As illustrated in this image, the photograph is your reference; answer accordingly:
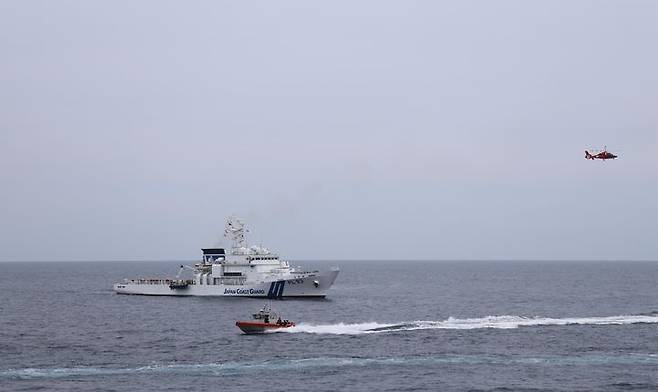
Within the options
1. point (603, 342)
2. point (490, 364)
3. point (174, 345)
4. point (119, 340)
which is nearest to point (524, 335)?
point (603, 342)

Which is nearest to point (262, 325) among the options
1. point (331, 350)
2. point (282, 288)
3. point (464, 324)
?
point (331, 350)

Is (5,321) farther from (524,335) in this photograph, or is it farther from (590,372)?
(590,372)

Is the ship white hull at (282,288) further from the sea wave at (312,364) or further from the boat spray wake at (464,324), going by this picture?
the sea wave at (312,364)

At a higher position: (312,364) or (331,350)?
(331,350)

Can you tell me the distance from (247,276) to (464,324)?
47.9m

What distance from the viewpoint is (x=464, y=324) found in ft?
288

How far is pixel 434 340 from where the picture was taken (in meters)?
76.1

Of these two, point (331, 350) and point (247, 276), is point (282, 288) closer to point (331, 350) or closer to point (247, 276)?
point (247, 276)

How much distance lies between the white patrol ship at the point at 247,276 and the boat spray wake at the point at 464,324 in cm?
3712

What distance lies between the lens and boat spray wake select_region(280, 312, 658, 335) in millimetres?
81375

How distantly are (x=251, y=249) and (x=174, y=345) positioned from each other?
54.1m

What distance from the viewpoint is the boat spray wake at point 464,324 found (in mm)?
81375

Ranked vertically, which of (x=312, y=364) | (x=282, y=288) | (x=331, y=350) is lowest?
(x=312, y=364)

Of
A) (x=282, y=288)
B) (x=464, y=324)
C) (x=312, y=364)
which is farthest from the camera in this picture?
(x=282, y=288)
